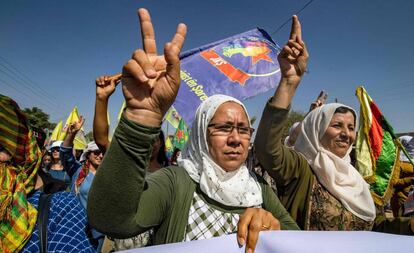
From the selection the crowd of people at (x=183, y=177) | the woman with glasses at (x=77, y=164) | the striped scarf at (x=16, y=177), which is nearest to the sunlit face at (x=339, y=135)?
the crowd of people at (x=183, y=177)

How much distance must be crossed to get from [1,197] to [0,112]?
17.2 inches

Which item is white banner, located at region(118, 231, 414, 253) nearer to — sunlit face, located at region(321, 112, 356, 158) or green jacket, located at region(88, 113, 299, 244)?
green jacket, located at region(88, 113, 299, 244)

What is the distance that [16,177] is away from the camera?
1.58m

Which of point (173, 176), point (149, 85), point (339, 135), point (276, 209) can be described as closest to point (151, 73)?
A: point (149, 85)

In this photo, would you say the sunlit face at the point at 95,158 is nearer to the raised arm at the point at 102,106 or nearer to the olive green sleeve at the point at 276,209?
the raised arm at the point at 102,106

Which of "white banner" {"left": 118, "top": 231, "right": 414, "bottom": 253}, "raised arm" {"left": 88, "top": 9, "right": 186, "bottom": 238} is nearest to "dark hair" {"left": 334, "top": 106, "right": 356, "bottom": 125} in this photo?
"white banner" {"left": 118, "top": 231, "right": 414, "bottom": 253}

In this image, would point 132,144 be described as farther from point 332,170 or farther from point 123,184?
point 332,170

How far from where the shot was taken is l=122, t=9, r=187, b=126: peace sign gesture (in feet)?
3.08

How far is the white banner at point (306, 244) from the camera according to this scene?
41.7 inches

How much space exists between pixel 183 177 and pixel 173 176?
2.4 inches

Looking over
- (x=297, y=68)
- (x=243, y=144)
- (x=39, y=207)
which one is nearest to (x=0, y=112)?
(x=39, y=207)

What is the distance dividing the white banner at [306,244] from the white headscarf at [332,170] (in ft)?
2.33

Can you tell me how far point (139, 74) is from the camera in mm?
937

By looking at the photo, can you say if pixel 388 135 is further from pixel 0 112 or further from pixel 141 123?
pixel 0 112
